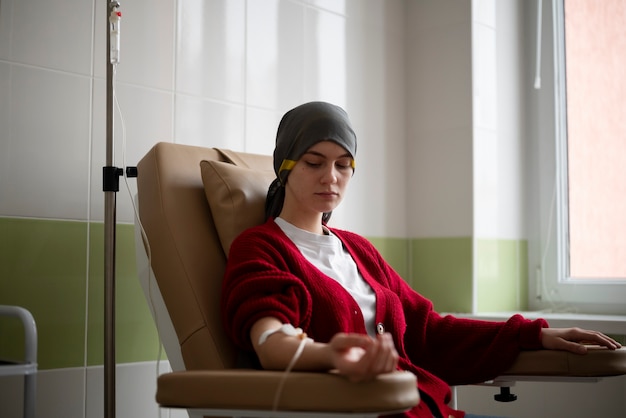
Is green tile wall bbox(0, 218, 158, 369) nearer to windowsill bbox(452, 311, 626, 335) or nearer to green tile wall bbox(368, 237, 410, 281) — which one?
green tile wall bbox(368, 237, 410, 281)

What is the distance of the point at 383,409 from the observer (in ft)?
3.44

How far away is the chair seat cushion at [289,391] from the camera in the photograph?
1.05 metres

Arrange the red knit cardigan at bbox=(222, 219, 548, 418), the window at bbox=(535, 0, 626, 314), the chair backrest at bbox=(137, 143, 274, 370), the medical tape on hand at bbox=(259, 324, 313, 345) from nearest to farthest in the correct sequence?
the medical tape on hand at bbox=(259, 324, 313, 345), the red knit cardigan at bbox=(222, 219, 548, 418), the chair backrest at bbox=(137, 143, 274, 370), the window at bbox=(535, 0, 626, 314)

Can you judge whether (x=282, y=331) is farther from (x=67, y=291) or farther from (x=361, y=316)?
(x=67, y=291)

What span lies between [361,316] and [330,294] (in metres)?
0.09

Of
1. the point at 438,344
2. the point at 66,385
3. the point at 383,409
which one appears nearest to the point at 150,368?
the point at 66,385

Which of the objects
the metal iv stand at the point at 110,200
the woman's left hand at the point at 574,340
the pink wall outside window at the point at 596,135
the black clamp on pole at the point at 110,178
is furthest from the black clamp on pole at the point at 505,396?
the pink wall outside window at the point at 596,135

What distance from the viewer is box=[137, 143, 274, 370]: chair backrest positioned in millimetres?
1471

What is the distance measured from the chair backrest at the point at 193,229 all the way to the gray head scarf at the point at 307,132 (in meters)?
0.11

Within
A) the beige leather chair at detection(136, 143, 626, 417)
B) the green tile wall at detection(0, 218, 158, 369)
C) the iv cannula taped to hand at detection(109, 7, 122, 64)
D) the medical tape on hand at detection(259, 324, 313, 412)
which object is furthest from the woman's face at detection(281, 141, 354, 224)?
the green tile wall at detection(0, 218, 158, 369)

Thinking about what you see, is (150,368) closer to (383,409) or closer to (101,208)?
(101,208)

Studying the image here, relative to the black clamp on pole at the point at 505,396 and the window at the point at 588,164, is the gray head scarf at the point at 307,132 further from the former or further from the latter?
the window at the point at 588,164

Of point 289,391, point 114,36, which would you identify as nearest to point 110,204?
point 114,36

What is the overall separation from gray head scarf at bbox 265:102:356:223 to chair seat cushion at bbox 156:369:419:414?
546 millimetres
